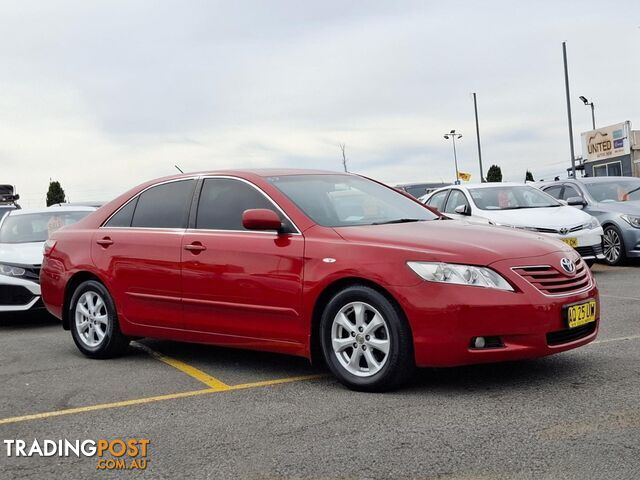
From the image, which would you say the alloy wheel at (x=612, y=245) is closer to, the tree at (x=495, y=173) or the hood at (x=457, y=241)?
the hood at (x=457, y=241)

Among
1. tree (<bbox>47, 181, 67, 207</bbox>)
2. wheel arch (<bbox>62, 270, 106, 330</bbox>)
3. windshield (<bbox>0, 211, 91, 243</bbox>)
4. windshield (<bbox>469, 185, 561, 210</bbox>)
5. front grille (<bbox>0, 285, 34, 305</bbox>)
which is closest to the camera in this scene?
wheel arch (<bbox>62, 270, 106, 330</bbox>)

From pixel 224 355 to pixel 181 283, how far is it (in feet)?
3.10

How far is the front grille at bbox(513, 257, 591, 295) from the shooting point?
5180 mm

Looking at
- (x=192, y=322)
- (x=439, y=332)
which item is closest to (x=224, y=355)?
(x=192, y=322)

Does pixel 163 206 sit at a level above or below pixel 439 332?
above

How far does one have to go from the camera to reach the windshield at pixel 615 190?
1455 cm

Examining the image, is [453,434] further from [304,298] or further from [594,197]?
[594,197]

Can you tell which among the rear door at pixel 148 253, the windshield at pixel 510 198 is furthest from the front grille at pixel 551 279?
the windshield at pixel 510 198

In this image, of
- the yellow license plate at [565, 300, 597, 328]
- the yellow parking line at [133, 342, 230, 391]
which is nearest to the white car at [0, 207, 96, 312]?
the yellow parking line at [133, 342, 230, 391]

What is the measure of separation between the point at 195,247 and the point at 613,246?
936 cm

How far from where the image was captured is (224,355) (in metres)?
6.95

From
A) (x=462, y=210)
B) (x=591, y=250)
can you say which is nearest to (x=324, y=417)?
(x=462, y=210)

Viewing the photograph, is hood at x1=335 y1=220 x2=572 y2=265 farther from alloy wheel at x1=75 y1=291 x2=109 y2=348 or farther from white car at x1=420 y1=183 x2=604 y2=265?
white car at x1=420 y1=183 x2=604 y2=265

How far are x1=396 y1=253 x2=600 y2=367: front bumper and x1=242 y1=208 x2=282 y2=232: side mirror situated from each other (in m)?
1.05
